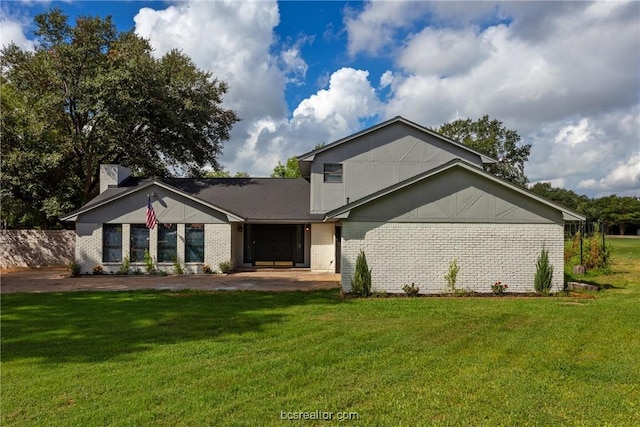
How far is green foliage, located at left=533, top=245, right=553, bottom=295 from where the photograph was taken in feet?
41.6

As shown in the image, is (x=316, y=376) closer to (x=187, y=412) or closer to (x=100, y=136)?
(x=187, y=412)

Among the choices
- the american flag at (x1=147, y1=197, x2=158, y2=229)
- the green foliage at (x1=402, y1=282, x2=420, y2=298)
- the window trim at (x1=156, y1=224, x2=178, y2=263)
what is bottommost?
the green foliage at (x1=402, y1=282, x2=420, y2=298)

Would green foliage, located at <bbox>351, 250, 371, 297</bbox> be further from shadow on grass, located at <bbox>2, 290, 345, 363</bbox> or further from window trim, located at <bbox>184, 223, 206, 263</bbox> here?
window trim, located at <bbox>184, 223, 206, 263</bbox>

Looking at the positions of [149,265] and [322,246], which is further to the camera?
[322,246]

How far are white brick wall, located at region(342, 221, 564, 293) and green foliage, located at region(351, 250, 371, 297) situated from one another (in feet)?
0.90

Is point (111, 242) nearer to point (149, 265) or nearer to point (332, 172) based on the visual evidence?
point (149, 265)

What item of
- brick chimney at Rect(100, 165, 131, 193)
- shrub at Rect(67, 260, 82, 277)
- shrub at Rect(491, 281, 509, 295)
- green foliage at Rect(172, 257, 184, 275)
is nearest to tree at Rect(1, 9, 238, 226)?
brick chimney at Rect(100, 165, 131, 193)

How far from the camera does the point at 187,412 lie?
14.9ft

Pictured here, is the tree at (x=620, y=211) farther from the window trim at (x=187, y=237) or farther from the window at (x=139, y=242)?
the window at (x=139, y=242)

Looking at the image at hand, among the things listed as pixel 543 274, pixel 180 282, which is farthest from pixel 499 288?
pixel 180 282

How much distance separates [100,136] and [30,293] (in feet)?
43.8

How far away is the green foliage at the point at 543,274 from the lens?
41.6 ft

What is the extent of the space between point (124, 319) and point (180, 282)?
22.8 feet

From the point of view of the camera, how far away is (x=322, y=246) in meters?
19.2
